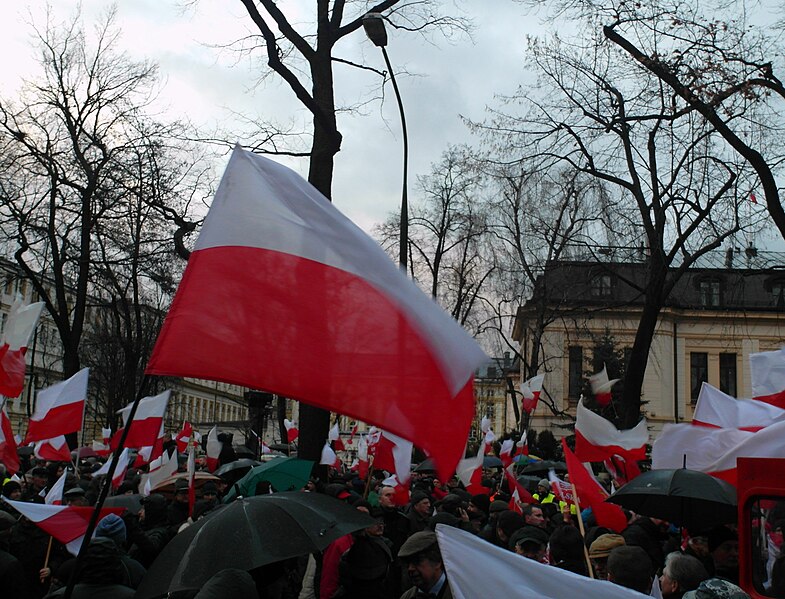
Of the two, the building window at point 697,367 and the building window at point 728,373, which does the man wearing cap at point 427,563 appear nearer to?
the building window at point 728,373

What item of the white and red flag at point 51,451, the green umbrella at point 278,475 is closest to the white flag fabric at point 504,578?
the green umbrella at point 278,475

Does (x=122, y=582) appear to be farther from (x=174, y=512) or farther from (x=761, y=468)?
(x=174, y=512)

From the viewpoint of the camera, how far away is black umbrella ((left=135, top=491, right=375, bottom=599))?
4.30m

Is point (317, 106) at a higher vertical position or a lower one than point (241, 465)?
higher

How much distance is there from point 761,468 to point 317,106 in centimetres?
915

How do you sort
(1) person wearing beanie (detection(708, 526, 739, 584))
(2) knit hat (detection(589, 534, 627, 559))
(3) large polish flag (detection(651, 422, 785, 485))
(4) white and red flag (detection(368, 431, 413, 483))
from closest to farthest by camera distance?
(2) knit hat (detection(589, 534, 627, 559)) → (1) person wearing beanie (detection(708, 526, 739, 584)) → (3) large polish flag (detection(651, 422, 785, 485)) → (4) white and red flag (detection(368, 431, 413, 483))

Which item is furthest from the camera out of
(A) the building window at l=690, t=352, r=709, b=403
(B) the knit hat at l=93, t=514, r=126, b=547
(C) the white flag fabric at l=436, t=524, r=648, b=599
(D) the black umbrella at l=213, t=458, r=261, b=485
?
(A) the building window at l=690, t=352, r=709, b=403

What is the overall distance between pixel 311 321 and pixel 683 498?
15.4 ft

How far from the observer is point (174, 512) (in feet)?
31.4

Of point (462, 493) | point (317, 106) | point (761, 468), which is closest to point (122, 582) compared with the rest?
point (761, 468)

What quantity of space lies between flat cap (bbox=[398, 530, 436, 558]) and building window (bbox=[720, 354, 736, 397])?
181 ft

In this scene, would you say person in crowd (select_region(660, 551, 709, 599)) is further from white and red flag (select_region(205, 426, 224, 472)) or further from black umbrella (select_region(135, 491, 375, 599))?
white and red flag (select_region(205, 426, 224, 472))

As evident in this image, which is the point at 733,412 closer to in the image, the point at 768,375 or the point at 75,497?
the point at 768,375

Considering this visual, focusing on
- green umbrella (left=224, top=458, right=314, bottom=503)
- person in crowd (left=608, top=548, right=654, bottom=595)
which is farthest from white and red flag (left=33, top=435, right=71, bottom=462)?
person in crowd (left=608, top=548, right=654, bottom=595)
